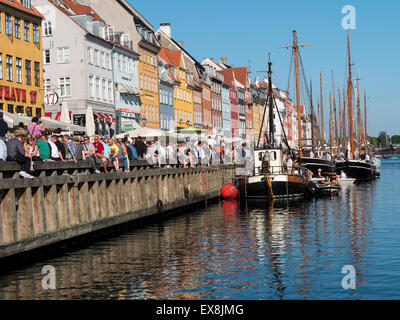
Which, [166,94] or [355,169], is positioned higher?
[166,94]

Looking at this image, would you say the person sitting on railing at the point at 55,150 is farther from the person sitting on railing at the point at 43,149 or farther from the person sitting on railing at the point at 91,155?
the person sitting on railing at the point at 91,155

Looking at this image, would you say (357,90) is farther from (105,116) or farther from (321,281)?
(321,281)

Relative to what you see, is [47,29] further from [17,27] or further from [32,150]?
[32,150]

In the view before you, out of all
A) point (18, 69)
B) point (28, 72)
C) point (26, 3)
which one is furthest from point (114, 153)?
point (26, 3)

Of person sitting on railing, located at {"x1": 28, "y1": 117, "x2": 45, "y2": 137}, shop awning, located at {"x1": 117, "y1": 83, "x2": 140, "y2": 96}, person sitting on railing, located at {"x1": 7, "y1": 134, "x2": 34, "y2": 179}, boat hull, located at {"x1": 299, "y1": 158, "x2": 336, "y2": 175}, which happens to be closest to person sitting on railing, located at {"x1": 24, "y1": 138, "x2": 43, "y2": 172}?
person sitting on railing, located at {"x1": 7, "y1": 134, "x2": 34, "y2": 179}

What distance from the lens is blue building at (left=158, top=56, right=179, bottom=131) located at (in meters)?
87.1

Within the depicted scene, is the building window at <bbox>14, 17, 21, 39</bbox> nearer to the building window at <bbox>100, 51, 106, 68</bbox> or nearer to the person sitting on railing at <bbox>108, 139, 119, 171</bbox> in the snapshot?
the building window at <bbox>100, 51, 106, 68</bbox>

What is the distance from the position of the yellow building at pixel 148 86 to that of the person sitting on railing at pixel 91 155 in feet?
163

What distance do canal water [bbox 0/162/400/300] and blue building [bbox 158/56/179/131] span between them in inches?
2200

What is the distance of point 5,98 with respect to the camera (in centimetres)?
4762

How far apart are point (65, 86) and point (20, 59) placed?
11960mm

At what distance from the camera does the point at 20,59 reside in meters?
50.9
